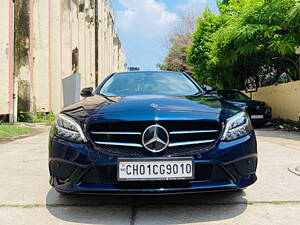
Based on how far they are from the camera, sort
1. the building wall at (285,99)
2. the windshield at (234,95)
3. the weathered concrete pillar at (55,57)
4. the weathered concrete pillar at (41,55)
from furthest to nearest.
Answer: the weathered concrete pillar at (55,57)
the weathered concrete pillar at (41,55)
the windshield at (234,95)
the building wall at (285,99)

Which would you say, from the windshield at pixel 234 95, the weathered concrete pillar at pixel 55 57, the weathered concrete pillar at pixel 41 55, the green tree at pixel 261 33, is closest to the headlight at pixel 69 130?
the green tree at pixel 261 33

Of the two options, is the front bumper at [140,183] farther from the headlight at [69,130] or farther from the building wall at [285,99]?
the building wall at [285,99]

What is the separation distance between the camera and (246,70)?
1777 cm

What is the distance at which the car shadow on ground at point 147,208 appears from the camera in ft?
8.82

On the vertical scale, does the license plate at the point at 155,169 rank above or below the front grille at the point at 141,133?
below

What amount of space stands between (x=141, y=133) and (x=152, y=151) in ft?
0.55

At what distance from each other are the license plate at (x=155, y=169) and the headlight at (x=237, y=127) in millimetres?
397

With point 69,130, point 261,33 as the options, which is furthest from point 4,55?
point 69,130

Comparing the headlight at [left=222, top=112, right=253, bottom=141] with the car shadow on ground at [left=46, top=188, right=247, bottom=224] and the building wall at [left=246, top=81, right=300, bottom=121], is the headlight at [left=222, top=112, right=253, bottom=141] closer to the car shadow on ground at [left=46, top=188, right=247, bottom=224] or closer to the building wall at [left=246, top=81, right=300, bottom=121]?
the car shadow on ground at [left=46, top=188, right=247, bottom=224]

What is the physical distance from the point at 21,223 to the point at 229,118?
1836mm

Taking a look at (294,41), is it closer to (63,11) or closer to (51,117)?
(51,117)

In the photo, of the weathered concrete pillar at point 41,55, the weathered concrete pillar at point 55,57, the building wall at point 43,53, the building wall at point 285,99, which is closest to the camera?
the building wall at point 43,53

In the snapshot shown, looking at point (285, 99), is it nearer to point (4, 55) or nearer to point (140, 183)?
point (4, 55)

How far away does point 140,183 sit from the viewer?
2.61m
